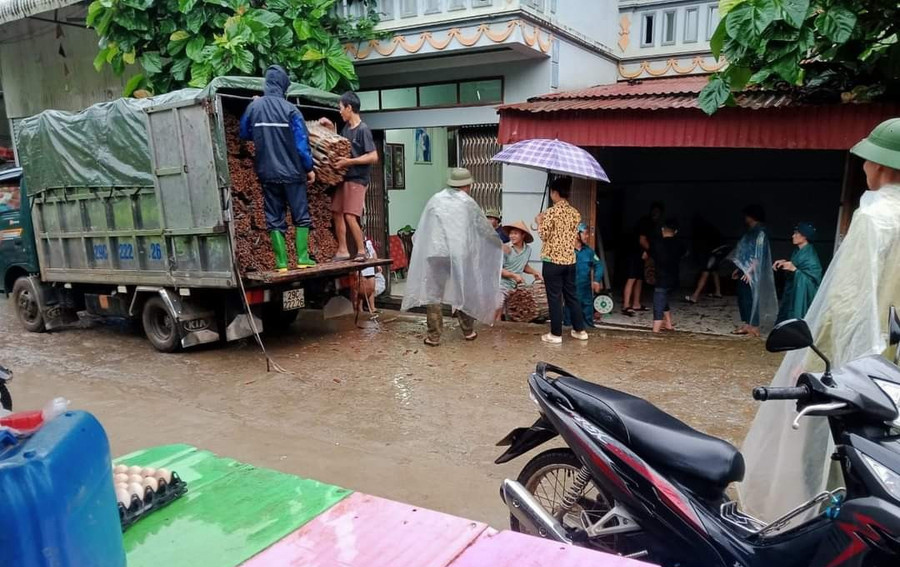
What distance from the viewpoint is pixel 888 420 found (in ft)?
5.74

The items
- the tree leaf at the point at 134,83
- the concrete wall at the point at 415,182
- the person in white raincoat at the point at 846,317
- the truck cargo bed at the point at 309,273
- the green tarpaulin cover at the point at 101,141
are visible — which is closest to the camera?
the person in white raincoat at the point at 846,317

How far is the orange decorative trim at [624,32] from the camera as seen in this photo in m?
9.73

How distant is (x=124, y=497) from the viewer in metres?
2.12

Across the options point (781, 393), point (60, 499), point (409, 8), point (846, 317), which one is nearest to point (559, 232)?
point (409, 8)

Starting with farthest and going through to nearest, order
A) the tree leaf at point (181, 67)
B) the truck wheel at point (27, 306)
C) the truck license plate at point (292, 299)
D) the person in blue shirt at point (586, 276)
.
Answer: the tree leaf at point (181, 67) < the truck wheel at point (27, 306) < the person in blue shirt at point (586, 276) < the truck license plate at point (292, 299)

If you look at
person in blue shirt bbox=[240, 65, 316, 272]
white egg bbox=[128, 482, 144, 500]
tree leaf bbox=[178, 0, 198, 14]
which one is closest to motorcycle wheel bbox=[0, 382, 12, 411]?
white egg bbox=[128, 482, 144, 500]

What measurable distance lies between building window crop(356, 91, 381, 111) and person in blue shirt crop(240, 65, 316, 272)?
3.15 m

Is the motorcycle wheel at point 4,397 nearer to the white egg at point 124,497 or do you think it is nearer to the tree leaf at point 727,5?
the white egg at point 124,497

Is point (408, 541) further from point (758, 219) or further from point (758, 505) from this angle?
Result: point (758, 219)

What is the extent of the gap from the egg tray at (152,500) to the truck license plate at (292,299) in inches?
162

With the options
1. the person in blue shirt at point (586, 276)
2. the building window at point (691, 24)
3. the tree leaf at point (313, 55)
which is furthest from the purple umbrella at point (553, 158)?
the building window at point (691, 24)

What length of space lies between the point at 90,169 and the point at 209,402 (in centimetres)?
340

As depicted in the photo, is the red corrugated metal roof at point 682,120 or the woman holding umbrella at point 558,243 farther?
the woman holding umbrella at point 558,243

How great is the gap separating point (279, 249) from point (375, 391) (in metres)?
1.92
